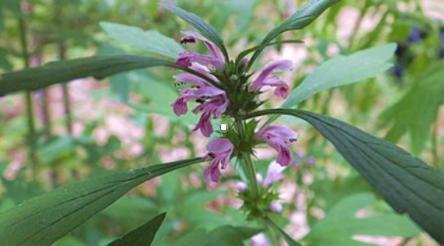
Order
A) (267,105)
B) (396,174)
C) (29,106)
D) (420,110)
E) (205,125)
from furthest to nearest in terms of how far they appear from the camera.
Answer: (29,106), (267,105), (420,110), (205,125), (396,174)

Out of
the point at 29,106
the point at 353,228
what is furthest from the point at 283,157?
the point at 29,106

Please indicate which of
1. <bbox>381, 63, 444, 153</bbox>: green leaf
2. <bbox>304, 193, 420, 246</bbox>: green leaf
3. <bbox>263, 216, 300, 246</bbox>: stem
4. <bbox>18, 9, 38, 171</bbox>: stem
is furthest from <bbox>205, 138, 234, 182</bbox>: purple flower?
<bbox>18, 9, 38, 171</bbox>: stem

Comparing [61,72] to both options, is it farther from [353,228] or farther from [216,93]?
[353,228]

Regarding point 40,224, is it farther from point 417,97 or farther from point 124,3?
point 124,3

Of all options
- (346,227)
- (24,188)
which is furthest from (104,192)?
(24,188)

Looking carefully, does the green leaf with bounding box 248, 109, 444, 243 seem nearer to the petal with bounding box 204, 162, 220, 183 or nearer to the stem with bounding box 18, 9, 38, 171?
the petal with bounding box 204, 162, 220, 183

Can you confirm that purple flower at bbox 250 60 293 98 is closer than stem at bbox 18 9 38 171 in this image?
Yes
